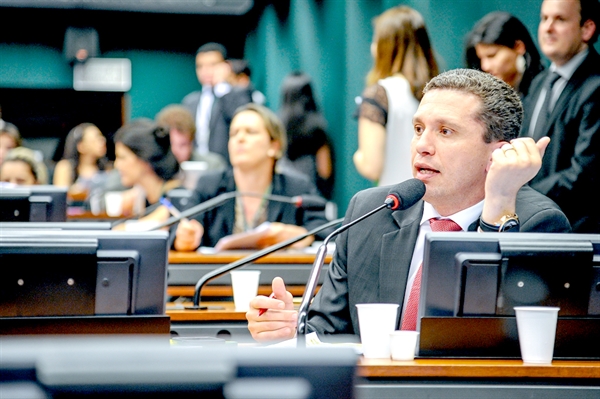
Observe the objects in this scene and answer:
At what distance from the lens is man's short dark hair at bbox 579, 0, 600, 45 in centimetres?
353

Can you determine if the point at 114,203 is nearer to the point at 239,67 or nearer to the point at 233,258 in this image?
the point at 239,67

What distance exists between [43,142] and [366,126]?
9382 millimetres

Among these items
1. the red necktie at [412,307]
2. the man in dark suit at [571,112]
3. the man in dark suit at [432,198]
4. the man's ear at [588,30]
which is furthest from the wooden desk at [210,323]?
the man's ear at [588,30]

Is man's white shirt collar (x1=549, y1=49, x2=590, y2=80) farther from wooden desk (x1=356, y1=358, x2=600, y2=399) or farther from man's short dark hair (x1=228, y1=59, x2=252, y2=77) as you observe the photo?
man's short dark hair (x1=228, y1=59, x2=252, y2=77)

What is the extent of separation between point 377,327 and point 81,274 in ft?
1.94

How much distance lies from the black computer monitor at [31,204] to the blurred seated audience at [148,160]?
192 cm

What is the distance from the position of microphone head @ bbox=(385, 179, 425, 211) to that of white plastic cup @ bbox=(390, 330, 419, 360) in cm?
32

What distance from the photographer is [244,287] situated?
9.34ft

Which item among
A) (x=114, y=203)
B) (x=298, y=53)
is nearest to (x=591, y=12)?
(x=114, y=203)

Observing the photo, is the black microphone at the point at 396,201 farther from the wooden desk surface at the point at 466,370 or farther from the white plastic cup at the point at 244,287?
the white plastic cup at the point at 244,287

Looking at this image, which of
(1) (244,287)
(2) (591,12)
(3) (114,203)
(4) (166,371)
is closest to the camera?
(4) (166,371)

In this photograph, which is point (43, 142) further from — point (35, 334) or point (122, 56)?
point (35, 334)

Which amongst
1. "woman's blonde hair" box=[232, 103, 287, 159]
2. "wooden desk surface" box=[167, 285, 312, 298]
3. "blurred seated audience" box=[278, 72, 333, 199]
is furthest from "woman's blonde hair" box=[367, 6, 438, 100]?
"blurred seated audience" box=[278, 72, 333, 199]

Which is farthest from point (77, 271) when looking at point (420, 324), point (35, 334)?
point (420, 324)
